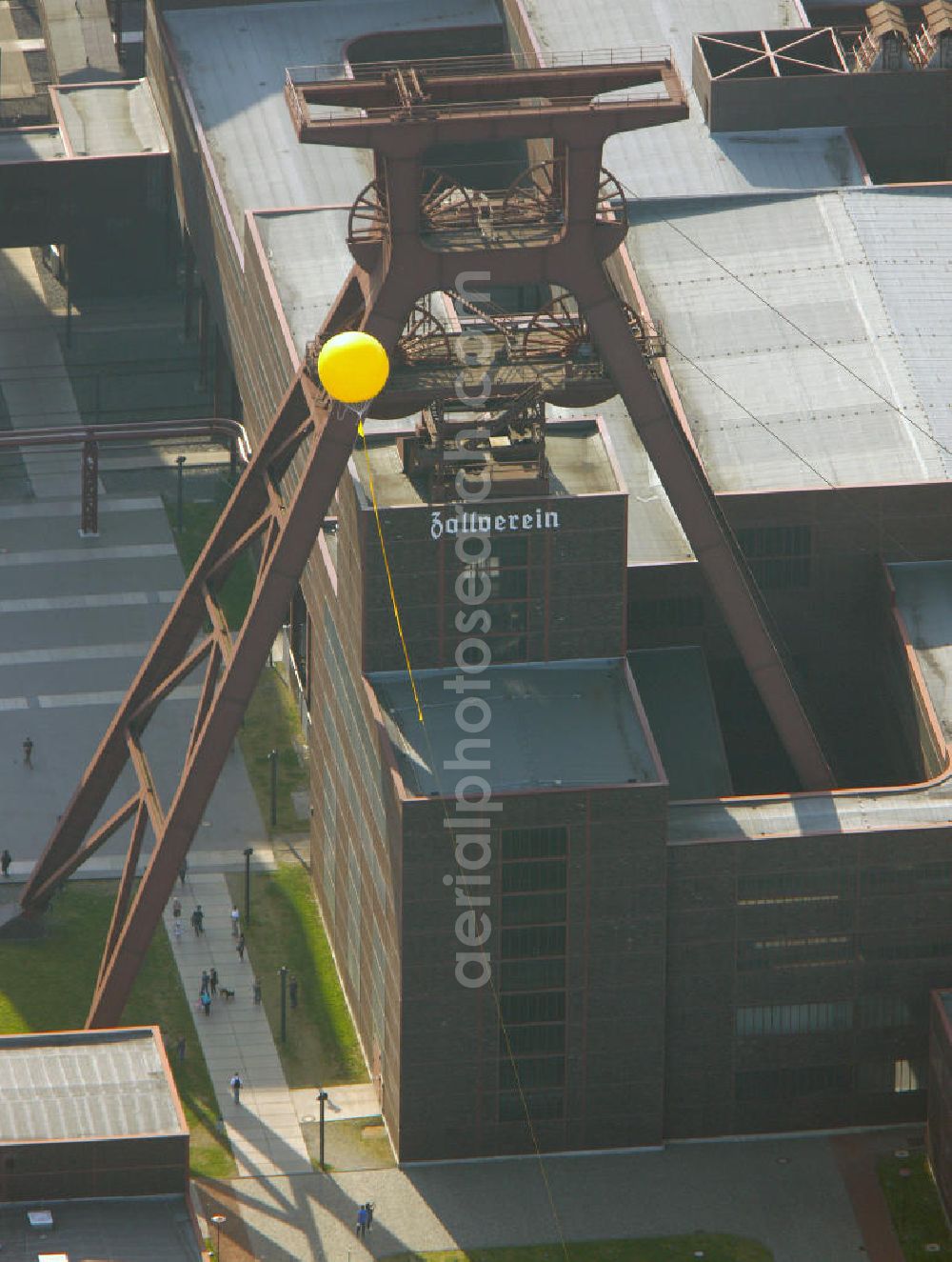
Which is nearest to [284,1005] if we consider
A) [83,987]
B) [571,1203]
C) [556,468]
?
[83,987]

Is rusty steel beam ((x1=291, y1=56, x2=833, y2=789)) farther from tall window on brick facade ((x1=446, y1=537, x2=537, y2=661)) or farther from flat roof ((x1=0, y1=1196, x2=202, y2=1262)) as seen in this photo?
flat roof ((x1=0, y1=1196, x2=202, y2=1262))

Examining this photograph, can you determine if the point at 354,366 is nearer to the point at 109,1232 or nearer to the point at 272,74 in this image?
the point at 109,1232

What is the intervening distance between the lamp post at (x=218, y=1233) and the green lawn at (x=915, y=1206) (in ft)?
79.7

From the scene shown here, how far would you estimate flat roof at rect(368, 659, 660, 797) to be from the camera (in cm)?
11256

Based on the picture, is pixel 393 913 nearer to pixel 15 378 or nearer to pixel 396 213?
pixel 396 213

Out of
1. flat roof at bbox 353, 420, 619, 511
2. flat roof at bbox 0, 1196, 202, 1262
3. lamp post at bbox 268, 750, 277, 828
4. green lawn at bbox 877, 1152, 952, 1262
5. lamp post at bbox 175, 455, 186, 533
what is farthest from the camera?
lamp post at bbox 175, 455, 186, 533

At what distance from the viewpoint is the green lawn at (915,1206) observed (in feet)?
372

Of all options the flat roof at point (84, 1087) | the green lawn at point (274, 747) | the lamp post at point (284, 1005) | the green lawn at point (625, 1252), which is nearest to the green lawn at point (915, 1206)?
the green lawn at point (625, 1252)

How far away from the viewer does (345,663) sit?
12144cm

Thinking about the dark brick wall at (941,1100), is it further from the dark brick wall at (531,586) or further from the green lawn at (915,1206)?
the dark brick wall at (531,586)

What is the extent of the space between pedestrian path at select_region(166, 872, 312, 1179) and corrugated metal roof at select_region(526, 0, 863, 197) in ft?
132

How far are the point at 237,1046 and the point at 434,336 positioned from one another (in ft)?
99.9

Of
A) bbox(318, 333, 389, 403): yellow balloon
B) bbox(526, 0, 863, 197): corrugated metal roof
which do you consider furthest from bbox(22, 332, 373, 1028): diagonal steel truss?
bbox(526, 0, 863, 197): corrugated metal roof

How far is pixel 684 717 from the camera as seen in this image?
408ft
